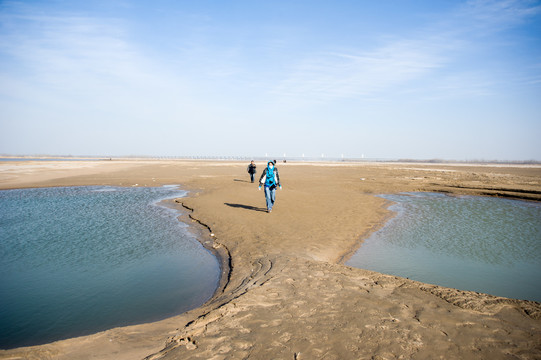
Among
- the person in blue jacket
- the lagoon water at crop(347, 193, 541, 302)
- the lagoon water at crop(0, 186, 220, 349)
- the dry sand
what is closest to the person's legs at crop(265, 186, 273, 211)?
the person in blue jacket

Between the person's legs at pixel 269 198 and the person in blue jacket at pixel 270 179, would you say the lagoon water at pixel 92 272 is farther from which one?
the person in blue jacket at pixel 270 179

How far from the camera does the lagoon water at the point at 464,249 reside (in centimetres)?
727

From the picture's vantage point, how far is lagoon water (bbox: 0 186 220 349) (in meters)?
5.36

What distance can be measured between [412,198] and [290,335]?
65.5ft

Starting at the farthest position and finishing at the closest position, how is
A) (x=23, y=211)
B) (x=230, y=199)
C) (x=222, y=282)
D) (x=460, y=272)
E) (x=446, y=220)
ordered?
1. (x=230, y=199)
2. (x=23, y=211)
3. (x=446, y=220)
4. (x=460, y=272)
5. (x=222, y=282)

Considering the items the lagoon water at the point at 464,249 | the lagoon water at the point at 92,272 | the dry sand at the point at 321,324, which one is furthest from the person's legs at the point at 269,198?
the dry sand at the point at 321,324

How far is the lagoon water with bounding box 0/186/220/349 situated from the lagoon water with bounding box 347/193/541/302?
4878mm

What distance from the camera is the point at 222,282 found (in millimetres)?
7020

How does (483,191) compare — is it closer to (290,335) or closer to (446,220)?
(446,220)

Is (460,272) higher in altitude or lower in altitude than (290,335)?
lower

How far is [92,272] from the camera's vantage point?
24.9 feet

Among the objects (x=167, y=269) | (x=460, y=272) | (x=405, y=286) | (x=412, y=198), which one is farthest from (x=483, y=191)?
(x=167, y=269)

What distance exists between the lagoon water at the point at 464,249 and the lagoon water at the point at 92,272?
4878 mm

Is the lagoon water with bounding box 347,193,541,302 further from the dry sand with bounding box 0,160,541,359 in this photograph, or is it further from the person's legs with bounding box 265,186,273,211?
the person's legs with bounding box 265,186,273,211
